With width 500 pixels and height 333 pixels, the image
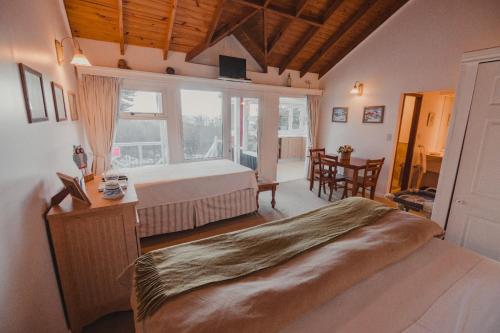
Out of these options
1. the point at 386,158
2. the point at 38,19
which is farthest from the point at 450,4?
the point at 38,19

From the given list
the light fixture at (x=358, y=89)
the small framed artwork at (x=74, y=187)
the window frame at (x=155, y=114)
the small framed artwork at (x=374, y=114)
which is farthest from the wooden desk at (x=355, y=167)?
the small framed artwork at (x=74, y=187)

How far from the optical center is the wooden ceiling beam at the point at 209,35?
2.94m

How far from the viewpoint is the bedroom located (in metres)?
1.02

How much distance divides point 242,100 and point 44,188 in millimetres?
3644

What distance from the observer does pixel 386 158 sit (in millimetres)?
4094

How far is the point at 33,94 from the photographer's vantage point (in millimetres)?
1252

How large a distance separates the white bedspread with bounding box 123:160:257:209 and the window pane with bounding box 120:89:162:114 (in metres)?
1.13

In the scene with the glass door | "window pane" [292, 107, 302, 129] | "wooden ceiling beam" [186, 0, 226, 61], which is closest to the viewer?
"wooden ceiling beam" [186, 0, 226, 61]

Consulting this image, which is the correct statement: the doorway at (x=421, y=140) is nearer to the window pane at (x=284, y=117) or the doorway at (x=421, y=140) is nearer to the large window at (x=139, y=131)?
the window pane at (x=284, y=117)

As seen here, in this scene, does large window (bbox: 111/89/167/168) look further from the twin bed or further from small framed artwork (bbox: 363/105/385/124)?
small framed artwork (bbox: 363/105/385/124)

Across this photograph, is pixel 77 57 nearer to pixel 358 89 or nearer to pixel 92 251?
pixel 92 251

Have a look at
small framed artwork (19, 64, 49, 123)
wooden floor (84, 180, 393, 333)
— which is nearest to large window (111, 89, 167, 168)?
wooden floor (84, 180, 393, 333)

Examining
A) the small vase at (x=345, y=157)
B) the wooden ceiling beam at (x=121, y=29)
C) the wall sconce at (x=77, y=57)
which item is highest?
the wooden ceiling beam at (x=121, y=29)

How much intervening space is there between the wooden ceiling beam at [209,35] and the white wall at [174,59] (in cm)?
18
